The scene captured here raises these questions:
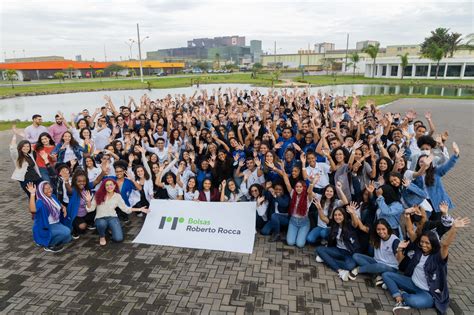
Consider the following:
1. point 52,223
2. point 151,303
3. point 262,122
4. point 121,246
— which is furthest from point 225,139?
point 151,303

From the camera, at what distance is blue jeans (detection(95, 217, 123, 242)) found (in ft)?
18.7

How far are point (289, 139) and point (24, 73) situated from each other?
8507 centimetres

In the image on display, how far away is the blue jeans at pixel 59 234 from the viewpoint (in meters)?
5.41

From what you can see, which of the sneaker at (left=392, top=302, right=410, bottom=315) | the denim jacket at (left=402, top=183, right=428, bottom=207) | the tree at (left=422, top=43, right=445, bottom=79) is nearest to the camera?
the sneaker at (left=392, top=302, right=410, bottom=315)

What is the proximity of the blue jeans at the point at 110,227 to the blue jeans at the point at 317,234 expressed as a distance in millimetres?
3360

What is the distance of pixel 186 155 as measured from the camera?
22.6ft

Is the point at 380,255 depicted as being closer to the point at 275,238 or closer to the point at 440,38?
the point at 275,238

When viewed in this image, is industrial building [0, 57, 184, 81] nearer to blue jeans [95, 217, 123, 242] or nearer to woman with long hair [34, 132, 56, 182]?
woman with long hair [34, 132, 56, 182]

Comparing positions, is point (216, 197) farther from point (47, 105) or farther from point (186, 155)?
point (47, 105)

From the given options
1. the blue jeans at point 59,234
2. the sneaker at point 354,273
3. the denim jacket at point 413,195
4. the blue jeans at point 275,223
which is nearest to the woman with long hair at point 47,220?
the blue jeans at point 59,234

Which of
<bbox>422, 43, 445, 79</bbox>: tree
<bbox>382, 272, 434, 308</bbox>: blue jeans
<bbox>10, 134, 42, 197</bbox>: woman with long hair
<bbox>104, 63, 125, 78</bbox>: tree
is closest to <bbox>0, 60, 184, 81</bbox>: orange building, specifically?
<bbox>104, 63, 125, 78</bbox>: tree

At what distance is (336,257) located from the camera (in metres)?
4.95

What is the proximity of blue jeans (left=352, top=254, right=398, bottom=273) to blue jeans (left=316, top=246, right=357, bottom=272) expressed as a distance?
0.32 feet

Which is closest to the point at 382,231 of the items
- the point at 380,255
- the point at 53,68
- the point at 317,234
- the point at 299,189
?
the point at 380,255
